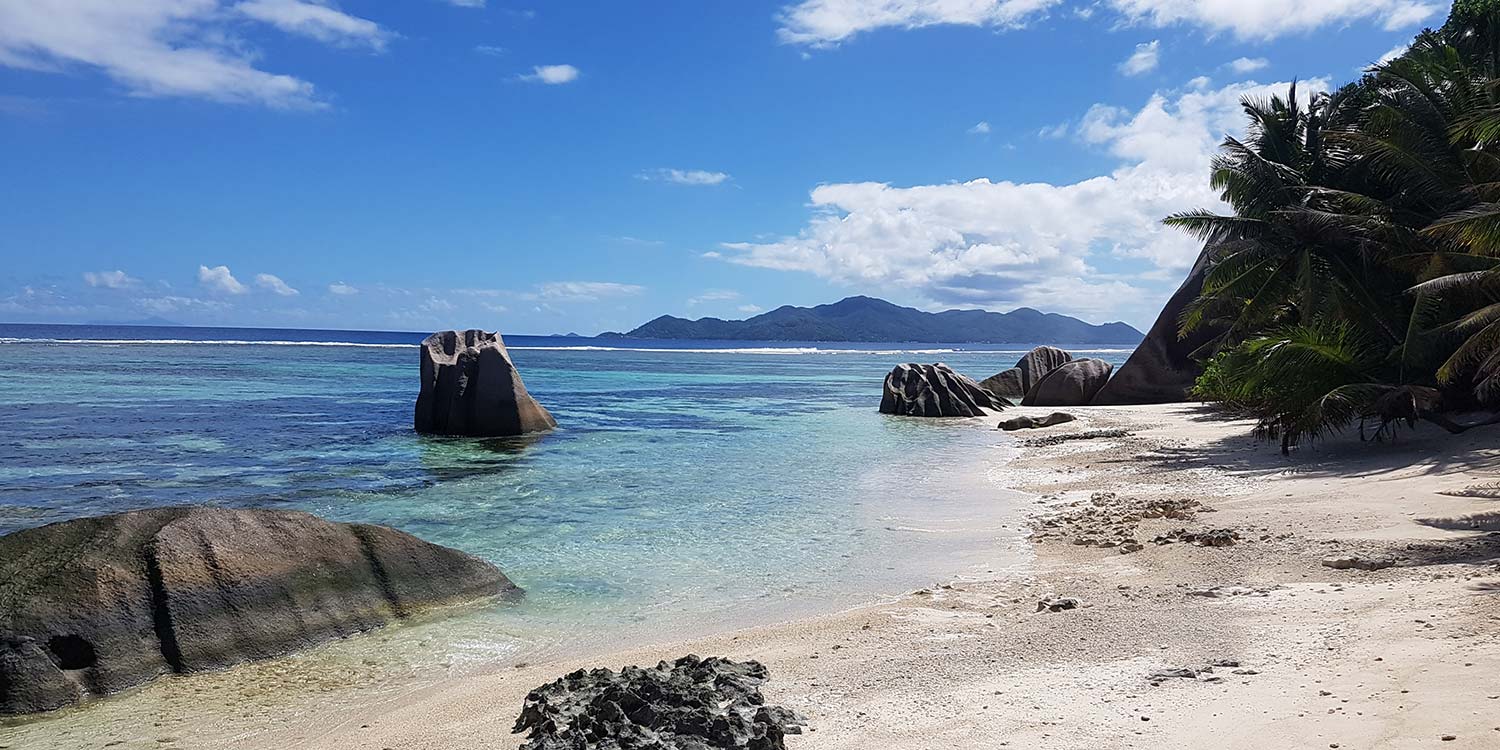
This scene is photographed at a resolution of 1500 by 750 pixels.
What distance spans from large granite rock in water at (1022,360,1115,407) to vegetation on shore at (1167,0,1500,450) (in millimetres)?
10628

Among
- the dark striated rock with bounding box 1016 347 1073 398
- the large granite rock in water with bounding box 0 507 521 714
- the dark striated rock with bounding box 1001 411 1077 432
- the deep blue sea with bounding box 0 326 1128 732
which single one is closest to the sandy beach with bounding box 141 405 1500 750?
the deep blue sea with bounding box 0 326 1128 732

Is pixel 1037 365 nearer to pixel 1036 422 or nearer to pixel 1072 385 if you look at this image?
pixel 1072 385

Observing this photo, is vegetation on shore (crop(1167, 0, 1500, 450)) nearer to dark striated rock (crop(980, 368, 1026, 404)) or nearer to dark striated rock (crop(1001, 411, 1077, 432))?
dark striated rock (crop(1001, 411, 1077, 432))

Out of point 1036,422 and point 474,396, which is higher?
point 474,396

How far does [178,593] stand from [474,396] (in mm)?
15620

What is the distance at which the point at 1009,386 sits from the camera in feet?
124

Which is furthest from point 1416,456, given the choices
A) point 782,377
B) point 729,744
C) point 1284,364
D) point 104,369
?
point 104,369

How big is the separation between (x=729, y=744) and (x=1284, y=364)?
1400cm

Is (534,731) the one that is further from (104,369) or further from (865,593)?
(104,369)

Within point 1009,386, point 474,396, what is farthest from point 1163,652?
point 1009,386

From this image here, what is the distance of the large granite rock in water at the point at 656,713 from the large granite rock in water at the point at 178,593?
3.05 m

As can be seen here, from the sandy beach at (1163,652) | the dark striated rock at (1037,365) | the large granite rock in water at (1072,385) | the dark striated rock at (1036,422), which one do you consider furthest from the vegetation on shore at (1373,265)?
the dark striated rock at (1037,365)

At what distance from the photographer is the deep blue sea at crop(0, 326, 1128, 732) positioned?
8.52m

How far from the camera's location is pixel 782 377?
56.0 m
